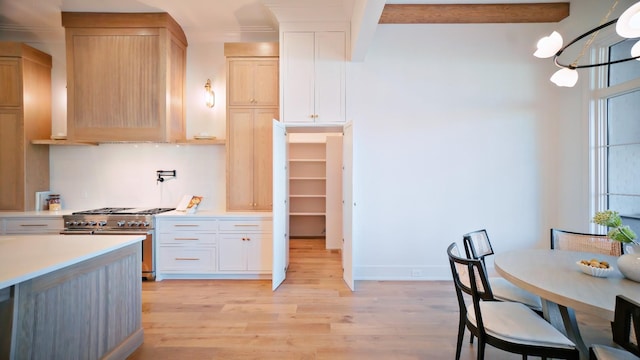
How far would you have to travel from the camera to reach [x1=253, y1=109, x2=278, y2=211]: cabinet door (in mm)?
3617

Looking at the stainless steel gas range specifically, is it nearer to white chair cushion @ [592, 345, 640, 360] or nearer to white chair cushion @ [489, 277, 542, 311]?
white chair cushion @ [489, 277, 542, 311]

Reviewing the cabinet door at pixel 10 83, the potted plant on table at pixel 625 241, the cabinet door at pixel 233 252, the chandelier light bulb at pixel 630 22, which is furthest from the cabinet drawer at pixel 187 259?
the chandelier light bulb at pixel 630 22

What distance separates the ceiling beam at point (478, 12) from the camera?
10.7 feet

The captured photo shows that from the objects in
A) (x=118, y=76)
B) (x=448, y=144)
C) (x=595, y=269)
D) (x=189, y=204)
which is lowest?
(x=595, y=269)

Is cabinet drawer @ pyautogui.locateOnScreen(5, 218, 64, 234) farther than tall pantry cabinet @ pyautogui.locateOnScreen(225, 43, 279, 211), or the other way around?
tall pantry cabinet @ pyautogui.locateOnScreen(225, 43, 279, 211)

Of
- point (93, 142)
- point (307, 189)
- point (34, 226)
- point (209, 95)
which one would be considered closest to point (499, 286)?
point (209, 95)

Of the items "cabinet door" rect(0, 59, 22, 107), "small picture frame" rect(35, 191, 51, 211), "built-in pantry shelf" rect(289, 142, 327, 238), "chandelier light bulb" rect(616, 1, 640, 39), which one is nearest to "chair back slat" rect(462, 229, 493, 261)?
"chandelier light bulb" rect(616, 1, 640, 39)

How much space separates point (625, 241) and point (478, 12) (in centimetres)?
290

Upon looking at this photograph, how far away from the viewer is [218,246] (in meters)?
3.47

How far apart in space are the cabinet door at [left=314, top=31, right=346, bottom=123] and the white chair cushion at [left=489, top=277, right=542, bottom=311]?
2.38m

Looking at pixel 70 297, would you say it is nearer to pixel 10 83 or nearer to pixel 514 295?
pixel 514 295

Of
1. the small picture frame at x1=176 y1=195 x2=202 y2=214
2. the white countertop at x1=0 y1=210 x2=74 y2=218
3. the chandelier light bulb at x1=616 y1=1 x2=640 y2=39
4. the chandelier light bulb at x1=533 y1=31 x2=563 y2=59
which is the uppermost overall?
the chandelier light bulb at x1=533 y1=31 x2=563 y2=59

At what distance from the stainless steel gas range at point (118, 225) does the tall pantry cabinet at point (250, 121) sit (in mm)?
1016

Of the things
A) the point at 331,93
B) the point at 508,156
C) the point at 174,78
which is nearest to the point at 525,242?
the point at 508,156
